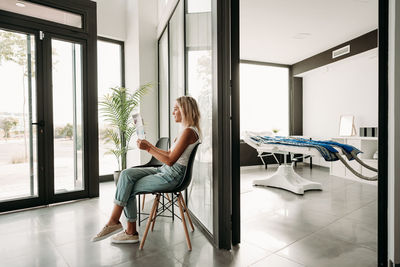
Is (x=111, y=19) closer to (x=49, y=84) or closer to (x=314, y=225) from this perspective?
(x=49, y=84)

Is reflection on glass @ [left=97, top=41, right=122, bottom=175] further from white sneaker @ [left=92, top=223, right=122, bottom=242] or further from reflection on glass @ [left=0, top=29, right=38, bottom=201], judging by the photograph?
white sneaker @ [left=92, top=223, right=122, bottom=242]

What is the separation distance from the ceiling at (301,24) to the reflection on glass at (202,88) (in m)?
1.37

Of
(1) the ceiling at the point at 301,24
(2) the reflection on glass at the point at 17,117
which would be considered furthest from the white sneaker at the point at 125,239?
(1) the ceiling at the point at 301,24

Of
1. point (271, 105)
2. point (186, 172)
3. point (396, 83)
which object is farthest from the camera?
point (271, 105)

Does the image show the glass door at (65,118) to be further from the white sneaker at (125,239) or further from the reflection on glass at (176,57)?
the white sneaker at (125,239)

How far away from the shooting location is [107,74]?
4715 millimetres

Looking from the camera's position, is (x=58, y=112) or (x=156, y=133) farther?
(x=156, y=133)

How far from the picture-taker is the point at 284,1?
362cm

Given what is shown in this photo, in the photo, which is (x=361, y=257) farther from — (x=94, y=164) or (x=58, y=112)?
(x=58, y=112)

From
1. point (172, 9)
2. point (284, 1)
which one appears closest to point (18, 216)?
point (172, 9)

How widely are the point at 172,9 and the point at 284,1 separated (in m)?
1.64

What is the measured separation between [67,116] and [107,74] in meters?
1.49

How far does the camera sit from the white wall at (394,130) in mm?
1174

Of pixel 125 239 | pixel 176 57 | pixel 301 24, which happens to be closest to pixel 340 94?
pixel 301 24
